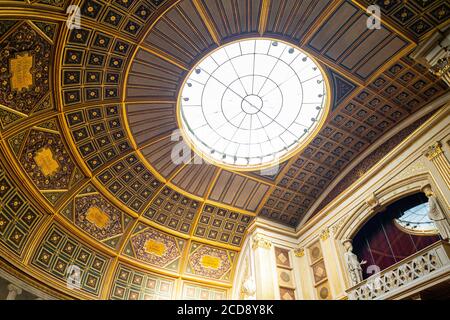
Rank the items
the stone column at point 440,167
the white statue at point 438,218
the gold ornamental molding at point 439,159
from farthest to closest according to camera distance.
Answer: the gold ornamental molding at point 439,159
the stone column at point 440,167
the white statue at point 438,218

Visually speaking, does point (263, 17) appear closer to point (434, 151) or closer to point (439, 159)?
point (434, 151)

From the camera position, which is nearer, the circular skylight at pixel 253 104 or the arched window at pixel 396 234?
the arched window at pixel 396 234

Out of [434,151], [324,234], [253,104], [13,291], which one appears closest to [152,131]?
[253,104]

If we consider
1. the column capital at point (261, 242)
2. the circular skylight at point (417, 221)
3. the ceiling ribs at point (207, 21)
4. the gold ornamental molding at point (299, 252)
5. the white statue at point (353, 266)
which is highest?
the ceiling ribs at point (207, 21)

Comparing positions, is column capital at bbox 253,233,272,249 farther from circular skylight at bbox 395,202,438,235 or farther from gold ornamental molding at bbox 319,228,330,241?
circular skylight at bbox 395,202,438,235

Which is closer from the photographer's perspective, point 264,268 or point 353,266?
point 353,266

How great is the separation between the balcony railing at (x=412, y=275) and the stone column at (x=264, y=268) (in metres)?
3.62

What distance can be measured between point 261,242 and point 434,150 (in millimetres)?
7782

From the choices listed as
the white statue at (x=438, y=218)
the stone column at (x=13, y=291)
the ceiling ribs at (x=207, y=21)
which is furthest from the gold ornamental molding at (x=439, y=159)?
the stone column at (x=13, y=291)

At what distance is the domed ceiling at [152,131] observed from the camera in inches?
375

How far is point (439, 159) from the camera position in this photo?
9547mm

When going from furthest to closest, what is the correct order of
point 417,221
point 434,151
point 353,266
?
point 353,266
point 417,221
point 434,151

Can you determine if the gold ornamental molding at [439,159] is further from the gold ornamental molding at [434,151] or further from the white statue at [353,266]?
the white statue at [353,266]
